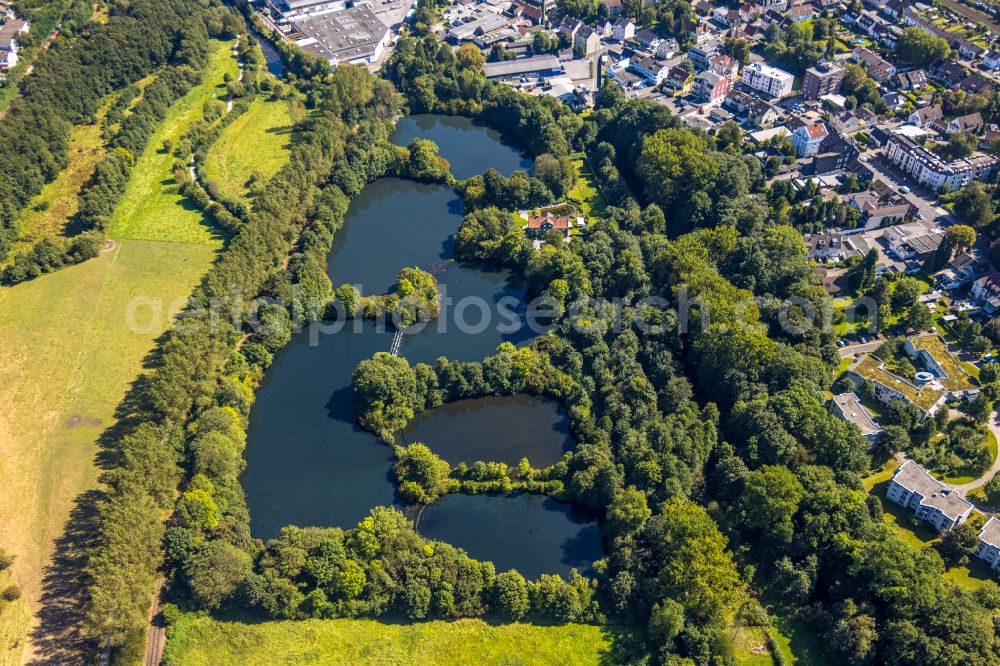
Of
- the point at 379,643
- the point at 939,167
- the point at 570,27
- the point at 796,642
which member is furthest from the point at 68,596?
the point at 570,27

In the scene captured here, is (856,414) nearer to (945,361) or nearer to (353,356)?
(945,361)

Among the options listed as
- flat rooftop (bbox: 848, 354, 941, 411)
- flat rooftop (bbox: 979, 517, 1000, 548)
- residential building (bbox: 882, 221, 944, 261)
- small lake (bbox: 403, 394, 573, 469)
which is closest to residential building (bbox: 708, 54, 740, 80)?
residential building (bbox: 882, 221, 944, 261)

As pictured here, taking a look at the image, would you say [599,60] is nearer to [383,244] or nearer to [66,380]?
[383,244]

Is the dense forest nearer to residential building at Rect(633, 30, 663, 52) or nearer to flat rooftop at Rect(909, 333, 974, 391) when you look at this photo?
flat rooftop at Rect(909, 333, 974, 391)

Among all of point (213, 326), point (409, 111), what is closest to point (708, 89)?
point (409, 111)

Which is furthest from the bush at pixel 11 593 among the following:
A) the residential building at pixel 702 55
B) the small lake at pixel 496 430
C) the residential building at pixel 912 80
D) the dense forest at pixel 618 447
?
the residential building at pixel 912 80
